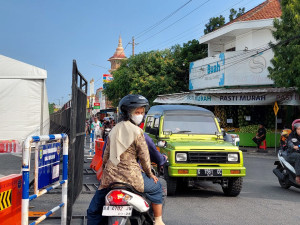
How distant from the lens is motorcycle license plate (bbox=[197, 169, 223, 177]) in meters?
8.36

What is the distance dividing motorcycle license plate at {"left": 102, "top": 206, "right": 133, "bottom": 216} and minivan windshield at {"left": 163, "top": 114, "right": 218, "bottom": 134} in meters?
6.08

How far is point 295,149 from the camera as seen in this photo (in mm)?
9250

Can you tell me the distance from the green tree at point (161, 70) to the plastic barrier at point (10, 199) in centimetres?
3322

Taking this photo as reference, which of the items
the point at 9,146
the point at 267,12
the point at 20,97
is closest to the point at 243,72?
the point at 267,12

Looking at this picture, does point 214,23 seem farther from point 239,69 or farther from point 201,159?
point 201,159

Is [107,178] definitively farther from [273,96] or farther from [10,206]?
[273,96]

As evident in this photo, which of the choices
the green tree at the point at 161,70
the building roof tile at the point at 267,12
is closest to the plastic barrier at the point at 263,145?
the building roof tile at the point at 267,12

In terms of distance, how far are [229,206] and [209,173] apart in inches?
33.0

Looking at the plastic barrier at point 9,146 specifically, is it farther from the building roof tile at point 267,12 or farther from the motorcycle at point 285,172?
the building roof tile at point 267,12

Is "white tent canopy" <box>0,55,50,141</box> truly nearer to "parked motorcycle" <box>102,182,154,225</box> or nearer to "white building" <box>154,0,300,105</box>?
"white building" <box>154,0,300,105</box>

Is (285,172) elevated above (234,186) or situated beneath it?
elevated above

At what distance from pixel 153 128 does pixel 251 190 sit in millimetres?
2745

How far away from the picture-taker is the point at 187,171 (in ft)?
27.4

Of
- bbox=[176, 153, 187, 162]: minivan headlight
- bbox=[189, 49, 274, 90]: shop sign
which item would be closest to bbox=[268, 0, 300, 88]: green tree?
bbox=[189, 49, 274, 90]: shop sign
